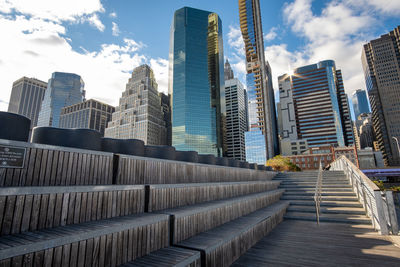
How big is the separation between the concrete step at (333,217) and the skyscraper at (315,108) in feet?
419

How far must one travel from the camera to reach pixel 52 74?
534 feet

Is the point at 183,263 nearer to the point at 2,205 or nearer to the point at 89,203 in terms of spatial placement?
the point at 89,203

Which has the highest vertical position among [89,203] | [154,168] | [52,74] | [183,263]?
[52,74]

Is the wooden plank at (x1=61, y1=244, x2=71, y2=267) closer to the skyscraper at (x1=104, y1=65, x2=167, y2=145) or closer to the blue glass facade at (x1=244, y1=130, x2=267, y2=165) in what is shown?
the skyscraper at (x1=104, y1=65, x2=167, y2=145)

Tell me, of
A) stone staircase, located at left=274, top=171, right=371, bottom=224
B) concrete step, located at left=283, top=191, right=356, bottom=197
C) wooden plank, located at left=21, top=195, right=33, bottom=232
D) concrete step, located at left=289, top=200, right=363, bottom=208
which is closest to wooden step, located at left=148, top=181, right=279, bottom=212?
wooden plank, located at left=21, top=195, right=33, bottom=232

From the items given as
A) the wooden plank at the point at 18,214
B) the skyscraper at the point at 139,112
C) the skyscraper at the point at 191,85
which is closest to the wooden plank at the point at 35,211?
the wooden plank at the point at 18,214

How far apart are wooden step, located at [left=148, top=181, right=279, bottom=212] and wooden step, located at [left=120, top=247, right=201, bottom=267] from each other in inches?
42.4

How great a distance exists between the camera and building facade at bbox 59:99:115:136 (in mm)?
139750

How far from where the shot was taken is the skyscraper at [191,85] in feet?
356

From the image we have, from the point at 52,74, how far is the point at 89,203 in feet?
678

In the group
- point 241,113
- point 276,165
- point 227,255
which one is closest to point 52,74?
point 241,113

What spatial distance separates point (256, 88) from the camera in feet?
396

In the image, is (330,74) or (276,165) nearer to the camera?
(276,165)

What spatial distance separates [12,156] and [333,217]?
986 cm
